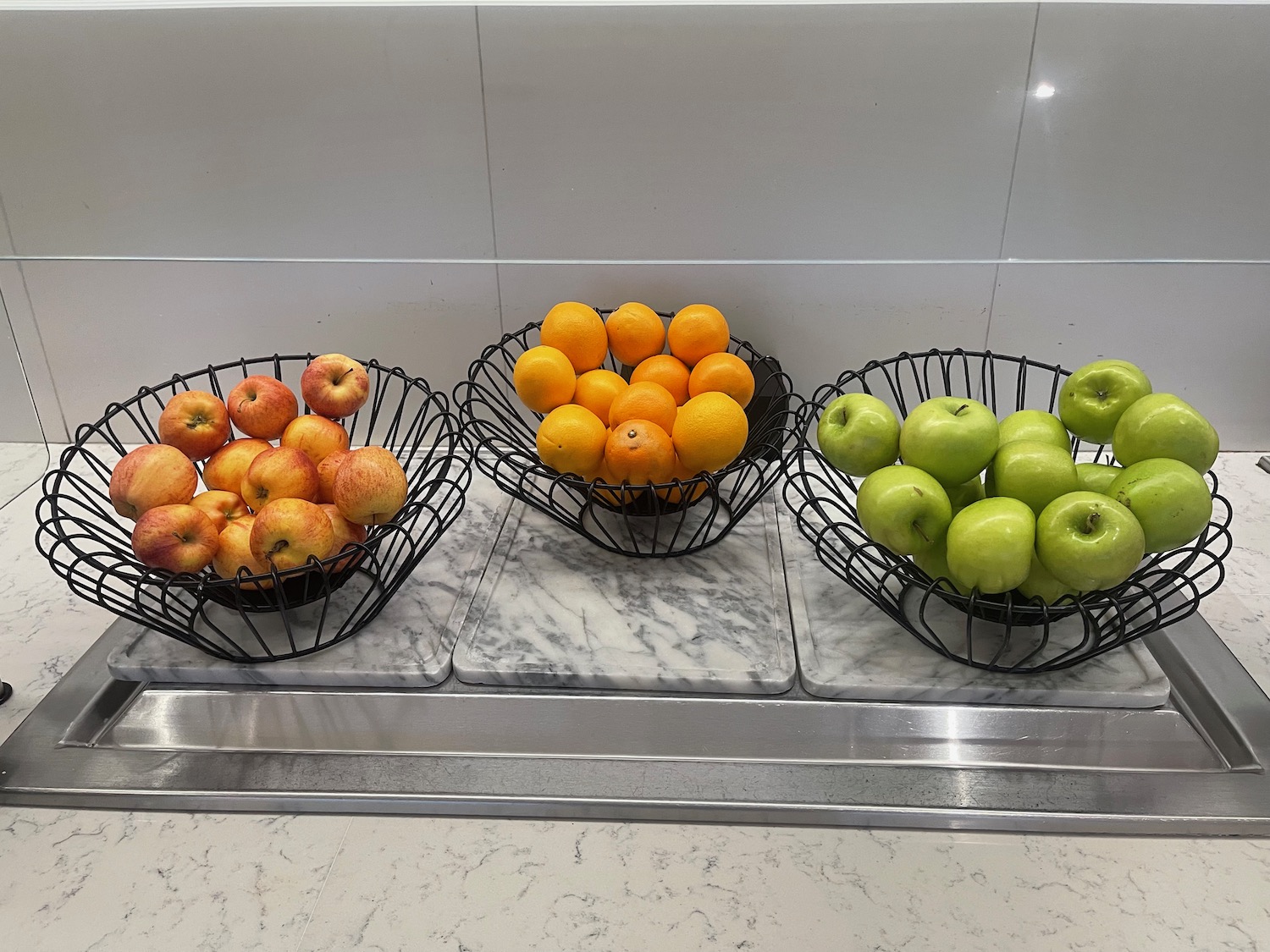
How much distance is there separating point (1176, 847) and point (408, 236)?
0.89 meters

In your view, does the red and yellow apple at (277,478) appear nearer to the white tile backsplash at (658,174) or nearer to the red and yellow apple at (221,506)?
the red and yellow apple at (221,506)

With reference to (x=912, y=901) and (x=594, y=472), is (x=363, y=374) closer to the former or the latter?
(x=594, y=472)

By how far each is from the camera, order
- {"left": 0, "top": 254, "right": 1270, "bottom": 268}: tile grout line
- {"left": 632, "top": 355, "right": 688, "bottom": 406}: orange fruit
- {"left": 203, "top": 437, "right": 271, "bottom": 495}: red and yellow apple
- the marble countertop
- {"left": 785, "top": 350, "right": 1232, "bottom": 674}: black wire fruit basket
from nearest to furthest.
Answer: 1. the marble countertop
2. {"left": 785, "top": 350, "right": 1232, "bottom": 674}: black wire fruit basket
3. {"left": 203, "top": 437, "right": 271, "bottom": 495}: red and yellow apple
4. {"left": 632, "top": 355, "right": 688, "bottom": 406}: orange fruit
5. {"left": 0, "top": 254, "right": 1270, "bottom": 268}: tile grout line

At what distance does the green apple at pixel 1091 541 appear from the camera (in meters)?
0.57

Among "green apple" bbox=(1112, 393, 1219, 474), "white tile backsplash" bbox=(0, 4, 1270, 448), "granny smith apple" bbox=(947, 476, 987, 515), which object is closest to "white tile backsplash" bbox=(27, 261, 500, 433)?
"white tile backsplash" bbox=(0, 4, 1270, 448)

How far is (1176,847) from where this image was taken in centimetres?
56

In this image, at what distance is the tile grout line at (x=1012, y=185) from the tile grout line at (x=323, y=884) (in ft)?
2.66

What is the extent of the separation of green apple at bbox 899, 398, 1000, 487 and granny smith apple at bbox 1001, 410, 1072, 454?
30mm

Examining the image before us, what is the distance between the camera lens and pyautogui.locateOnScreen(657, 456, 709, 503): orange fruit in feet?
2.52

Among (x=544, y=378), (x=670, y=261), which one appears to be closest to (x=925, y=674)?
(x=544, y=378)

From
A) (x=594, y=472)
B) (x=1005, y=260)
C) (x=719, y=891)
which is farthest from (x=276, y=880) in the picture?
(x=1005, y=260)

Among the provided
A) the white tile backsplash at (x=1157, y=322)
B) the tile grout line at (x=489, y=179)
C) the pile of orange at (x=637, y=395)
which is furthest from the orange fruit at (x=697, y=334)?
the white tile backsplash at (x=1157, y=322)

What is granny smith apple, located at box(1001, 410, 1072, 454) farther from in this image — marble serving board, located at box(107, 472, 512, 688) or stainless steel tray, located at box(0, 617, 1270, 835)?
marble serving board, located at box(107, 472, 512, 688)

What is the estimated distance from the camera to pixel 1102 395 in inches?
27.5
